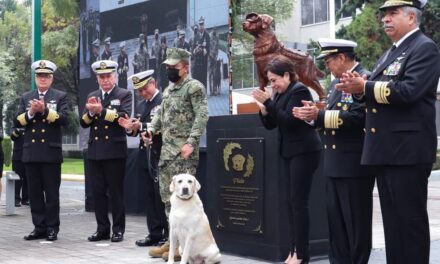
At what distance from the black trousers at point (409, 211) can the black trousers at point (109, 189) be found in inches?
185

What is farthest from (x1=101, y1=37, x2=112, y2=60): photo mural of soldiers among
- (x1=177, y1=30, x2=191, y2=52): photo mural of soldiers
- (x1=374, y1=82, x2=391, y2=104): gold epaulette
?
(x1=374, y1=82, x2=391, y2=104): gold epaulette

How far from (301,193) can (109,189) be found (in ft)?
11.0

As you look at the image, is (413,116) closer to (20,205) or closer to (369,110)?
(369,110)

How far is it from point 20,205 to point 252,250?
823cm

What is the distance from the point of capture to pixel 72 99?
4534cm

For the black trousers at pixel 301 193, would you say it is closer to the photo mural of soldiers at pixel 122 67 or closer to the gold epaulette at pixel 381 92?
the gold epaulette at pixel 381 92

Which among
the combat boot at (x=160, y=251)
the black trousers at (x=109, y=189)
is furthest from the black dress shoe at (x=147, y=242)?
the combat boot at (x=160, y=251)

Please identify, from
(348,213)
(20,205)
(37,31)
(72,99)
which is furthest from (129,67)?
(72,99)

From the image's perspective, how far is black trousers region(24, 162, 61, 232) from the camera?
28.8ft

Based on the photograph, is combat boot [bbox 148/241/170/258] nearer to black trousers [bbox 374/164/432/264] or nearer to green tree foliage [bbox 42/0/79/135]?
black trousers [bbox 374/164/432/264]

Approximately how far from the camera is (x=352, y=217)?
5.59 meters

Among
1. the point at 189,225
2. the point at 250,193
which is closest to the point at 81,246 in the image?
the point at 250,193

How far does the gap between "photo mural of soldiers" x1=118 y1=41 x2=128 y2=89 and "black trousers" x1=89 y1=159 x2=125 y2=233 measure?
10.9ft

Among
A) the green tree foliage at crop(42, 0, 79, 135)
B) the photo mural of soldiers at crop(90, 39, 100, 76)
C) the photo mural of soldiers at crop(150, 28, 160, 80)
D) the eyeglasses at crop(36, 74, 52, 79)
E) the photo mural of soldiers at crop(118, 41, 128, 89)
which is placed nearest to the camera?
the eyeglasses at crop(36, 74, 52, 79)
